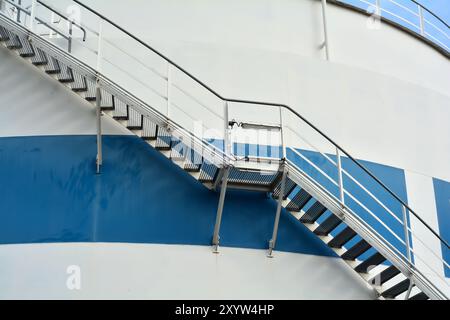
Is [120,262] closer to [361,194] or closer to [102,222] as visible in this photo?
[102,222]

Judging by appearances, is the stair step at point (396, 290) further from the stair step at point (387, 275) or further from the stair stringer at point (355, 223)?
the stair stringer at point (355, 223)

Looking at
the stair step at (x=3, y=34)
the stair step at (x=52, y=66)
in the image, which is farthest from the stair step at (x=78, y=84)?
the stair step at (x=3, y=34)

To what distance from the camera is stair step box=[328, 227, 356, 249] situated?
35.4ft

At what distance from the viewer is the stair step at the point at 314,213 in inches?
425

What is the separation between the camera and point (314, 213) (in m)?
11.1

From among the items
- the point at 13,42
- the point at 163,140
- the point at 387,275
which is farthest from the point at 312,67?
the point at 13,42

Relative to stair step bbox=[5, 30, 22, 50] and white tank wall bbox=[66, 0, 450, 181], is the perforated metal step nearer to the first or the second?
stair step bbox=[5, 30, 22, 50]

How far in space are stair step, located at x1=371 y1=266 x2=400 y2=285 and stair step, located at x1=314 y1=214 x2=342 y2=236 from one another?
1.01 m

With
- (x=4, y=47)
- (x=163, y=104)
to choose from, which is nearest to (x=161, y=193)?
(x=163, y=104)

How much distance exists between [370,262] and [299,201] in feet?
4.67

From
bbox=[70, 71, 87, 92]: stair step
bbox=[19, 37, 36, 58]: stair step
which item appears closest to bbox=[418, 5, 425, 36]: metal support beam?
bbox=[70, 71, 87, 92]: stair step

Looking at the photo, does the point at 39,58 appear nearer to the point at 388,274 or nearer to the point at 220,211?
the point at 220,211

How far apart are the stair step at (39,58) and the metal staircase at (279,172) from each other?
0.02 m
